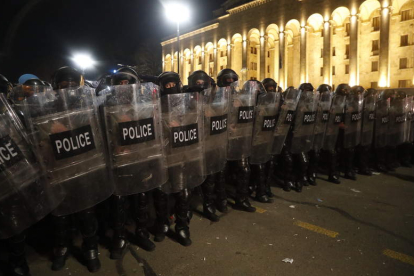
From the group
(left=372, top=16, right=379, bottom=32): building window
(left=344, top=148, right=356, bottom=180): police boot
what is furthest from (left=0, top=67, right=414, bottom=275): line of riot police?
(left=372, top=16, right=379, bottom=32): building window

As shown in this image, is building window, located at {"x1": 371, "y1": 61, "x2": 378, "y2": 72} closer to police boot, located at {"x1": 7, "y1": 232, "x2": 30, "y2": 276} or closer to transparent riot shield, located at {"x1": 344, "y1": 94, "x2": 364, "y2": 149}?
transparent riot shield, located at {"x1": 344, "y1": 94, "x2": 364, "y2": 149}

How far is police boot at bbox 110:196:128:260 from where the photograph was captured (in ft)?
9.76

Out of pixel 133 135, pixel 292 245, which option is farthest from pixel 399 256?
pixel 133 135

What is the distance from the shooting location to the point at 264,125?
4.14 m

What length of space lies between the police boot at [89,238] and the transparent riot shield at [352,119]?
4946 mm

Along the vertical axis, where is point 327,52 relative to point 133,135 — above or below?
above

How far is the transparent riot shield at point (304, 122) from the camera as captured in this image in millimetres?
4711

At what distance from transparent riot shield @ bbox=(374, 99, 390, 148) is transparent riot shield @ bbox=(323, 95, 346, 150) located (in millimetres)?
1301

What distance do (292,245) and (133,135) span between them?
7.09ft

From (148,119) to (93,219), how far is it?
118cm

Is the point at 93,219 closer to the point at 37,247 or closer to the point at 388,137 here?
the point at 37,247

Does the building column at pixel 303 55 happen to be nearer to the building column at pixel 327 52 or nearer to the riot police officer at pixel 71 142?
the building column at pixel 327 52

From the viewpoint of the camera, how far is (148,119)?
8.57ft

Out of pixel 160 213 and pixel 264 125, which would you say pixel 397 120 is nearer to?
pixel 264 125
